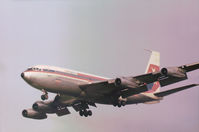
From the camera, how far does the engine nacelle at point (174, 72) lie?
39.8 metres

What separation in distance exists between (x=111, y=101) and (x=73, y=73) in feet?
17.7

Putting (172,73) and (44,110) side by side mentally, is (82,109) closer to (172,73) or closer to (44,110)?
(44,110)

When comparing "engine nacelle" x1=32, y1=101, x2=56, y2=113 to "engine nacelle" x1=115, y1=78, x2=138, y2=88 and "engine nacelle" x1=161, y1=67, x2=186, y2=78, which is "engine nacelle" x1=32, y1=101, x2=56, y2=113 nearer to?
"engine nacelle" x1=115, y1=78, x2=138, y2=88

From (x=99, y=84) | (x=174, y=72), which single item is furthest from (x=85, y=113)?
(x=174, y=72)

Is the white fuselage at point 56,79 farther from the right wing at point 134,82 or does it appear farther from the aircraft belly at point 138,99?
the aircraft belly at point 138,99

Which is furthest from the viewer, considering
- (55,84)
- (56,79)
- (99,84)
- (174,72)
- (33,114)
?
(33,114)

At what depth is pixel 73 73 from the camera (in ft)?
137

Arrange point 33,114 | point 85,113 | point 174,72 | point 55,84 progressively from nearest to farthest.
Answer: point 174,72 → point 55,84 → point 85,113 → point 33,114

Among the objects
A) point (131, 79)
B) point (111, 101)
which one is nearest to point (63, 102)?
point (111, 101)

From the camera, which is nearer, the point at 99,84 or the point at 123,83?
the point at 123,83

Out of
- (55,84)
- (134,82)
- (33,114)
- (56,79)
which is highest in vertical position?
(56,79)

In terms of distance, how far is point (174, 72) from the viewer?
131 ft

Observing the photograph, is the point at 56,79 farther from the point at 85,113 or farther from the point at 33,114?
the point at 33,114

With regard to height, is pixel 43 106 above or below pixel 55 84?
above
